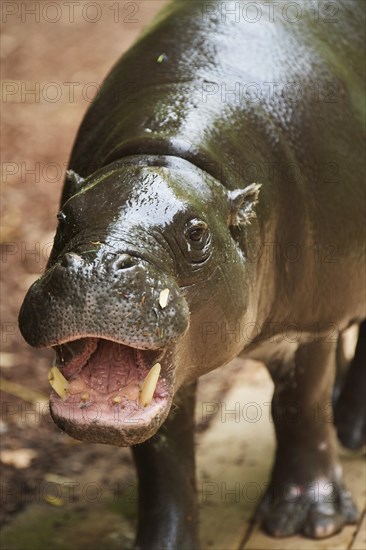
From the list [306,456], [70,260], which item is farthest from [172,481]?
[70,260]

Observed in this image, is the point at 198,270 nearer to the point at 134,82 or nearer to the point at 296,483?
the point at 134,82

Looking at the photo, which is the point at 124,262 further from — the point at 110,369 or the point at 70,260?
the point at 110,369

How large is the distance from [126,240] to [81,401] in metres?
0.44

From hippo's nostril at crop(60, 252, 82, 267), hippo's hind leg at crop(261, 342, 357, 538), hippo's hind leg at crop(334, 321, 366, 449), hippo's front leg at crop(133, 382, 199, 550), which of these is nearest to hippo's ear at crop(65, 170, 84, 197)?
hippo's nostril at crop(60, 252, 82, 267)

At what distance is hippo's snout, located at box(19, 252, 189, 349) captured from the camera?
3141mm

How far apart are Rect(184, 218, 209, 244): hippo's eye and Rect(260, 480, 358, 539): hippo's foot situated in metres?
1.57

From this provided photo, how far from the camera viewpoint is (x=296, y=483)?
4.77 meters

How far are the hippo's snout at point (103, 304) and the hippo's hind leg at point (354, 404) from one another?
87.0 inches

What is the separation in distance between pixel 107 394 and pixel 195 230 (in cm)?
54

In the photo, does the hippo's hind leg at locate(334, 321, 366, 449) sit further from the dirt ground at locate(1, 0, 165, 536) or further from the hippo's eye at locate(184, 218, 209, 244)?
the hippo's eye at locate(184, 218, 209, 244)

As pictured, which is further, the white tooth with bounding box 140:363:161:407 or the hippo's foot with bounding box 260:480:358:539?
the hippo's foot with bounding box 260:480:358:539

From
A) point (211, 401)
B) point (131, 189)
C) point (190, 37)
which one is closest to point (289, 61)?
point (190, 37)

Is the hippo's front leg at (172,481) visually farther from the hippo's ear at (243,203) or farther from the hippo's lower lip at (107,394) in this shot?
the hippo's lower lip at (107,394)

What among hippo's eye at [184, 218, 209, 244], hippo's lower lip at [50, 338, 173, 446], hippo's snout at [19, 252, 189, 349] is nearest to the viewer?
hippo's snout at [19, 252, 189, 349]
